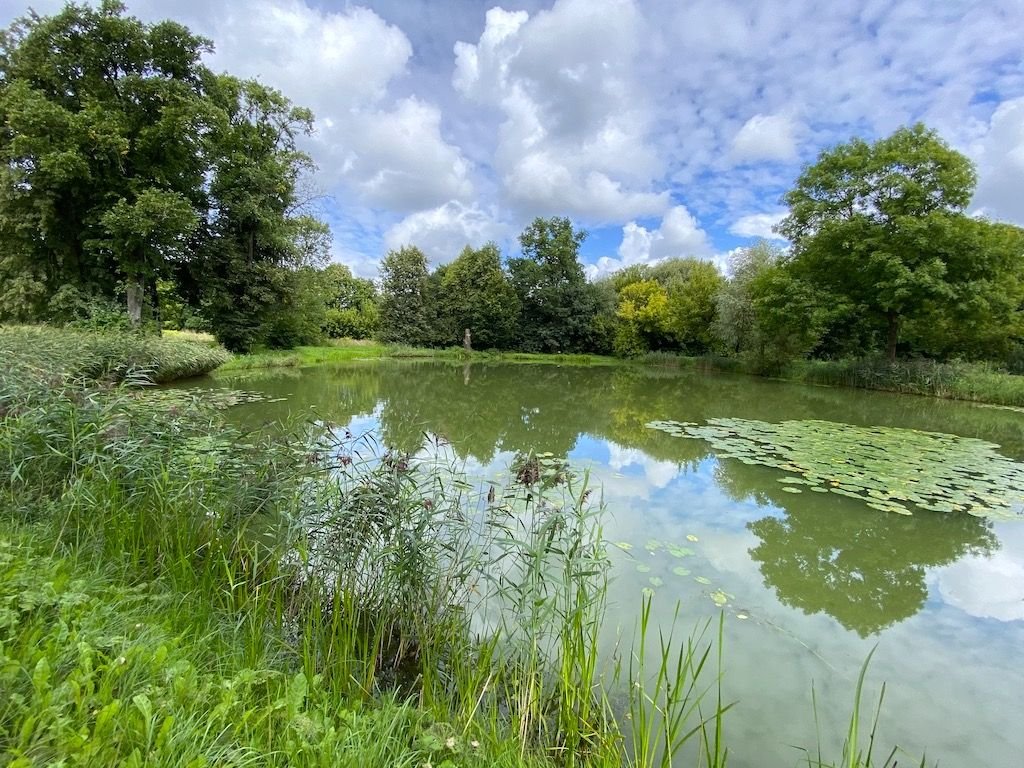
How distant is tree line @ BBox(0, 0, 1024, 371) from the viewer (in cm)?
1276

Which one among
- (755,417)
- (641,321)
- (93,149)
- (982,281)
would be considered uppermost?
(93,149)

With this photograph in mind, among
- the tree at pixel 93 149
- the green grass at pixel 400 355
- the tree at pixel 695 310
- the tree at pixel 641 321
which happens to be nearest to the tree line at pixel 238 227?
the tree at pixel 93 149

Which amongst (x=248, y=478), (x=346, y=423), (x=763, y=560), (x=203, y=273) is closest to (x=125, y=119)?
(x=203, y=273)

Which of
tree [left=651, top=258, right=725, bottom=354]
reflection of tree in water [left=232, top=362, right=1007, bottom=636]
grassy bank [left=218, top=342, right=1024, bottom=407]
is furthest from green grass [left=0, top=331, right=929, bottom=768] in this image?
tree [left=651, top=258, right=725, bottom=354]

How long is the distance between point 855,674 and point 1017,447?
28.7ft

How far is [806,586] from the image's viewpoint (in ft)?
11.0

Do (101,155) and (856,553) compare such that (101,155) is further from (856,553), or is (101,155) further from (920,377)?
(920,377)

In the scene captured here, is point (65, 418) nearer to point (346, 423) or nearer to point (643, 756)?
point (643, 756)

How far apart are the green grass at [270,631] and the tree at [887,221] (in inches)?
693

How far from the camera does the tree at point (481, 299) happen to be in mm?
31594

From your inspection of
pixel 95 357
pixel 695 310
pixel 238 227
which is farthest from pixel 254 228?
Result: pixel 695 310

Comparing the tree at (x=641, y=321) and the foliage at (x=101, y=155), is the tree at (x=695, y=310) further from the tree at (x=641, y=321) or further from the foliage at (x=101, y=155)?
the foliage at (x=101, y=155)

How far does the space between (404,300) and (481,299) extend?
5.25 meters

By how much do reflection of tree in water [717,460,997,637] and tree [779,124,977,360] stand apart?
529 inches
